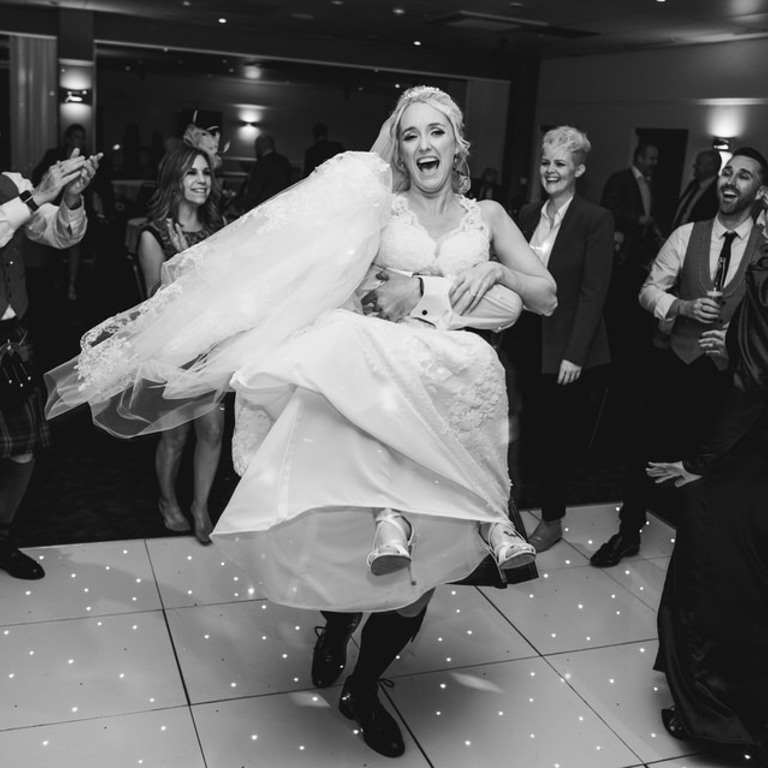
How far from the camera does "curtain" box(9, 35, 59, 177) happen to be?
11602 mm

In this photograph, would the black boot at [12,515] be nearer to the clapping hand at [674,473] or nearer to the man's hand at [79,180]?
the man's hand at [79,180]

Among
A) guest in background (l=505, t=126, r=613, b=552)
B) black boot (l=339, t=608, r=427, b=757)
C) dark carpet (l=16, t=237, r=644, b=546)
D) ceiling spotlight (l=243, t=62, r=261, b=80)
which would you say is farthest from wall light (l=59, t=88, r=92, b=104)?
black boot (l=339, t=608, r=427, b=757)

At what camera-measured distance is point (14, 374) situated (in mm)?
3232

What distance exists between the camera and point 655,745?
108 inches

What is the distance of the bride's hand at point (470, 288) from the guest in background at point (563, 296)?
137 centimetres

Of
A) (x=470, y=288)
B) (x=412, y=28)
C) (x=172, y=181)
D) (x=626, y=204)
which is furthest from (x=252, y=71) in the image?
(x=470, y=288)

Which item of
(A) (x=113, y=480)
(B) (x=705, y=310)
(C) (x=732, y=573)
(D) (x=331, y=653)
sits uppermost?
(B) (x=705, y=310)

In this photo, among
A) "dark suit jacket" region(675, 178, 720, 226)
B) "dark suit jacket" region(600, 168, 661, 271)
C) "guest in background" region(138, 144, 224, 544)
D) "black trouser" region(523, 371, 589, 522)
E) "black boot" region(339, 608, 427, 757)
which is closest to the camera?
"black boot" region(339, 608, 427, 757)

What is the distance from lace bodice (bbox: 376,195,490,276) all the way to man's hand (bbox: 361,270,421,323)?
0.13 metres

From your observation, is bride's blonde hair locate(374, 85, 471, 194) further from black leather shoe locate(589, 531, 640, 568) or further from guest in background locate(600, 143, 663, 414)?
guest in background locate(600, 143, 663, 414)

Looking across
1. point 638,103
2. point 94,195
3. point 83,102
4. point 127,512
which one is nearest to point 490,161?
point 638,103

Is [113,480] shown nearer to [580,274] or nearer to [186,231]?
[186,231]

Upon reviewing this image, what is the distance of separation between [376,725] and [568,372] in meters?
1.72

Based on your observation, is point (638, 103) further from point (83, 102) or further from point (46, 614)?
point (46, 614)
